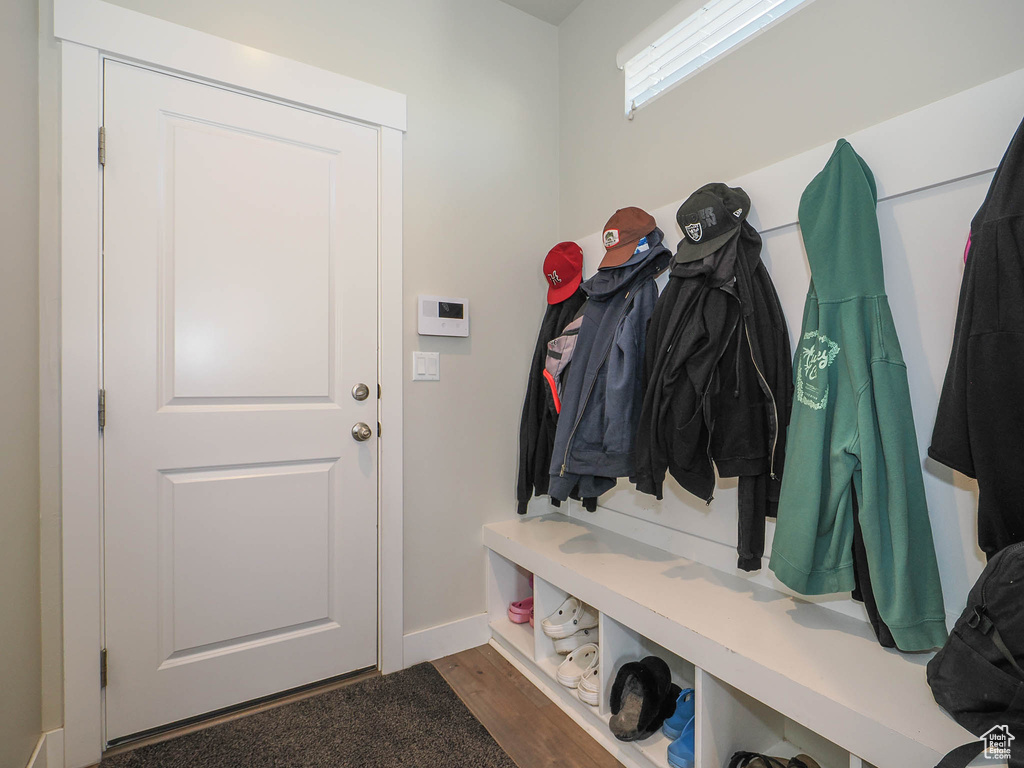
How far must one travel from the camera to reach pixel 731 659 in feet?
3.68

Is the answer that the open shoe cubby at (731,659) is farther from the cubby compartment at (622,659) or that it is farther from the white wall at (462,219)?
the white wall at (462,219)

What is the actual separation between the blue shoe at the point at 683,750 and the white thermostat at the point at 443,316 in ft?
4.64

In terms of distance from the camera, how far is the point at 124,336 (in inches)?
58.3

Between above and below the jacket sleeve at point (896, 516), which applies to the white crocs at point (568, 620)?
below

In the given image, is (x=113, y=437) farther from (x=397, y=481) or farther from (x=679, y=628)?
(x=679, y=628)

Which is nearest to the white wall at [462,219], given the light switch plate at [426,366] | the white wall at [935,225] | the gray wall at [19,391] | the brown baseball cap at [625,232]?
the light switch plate at [426,366]

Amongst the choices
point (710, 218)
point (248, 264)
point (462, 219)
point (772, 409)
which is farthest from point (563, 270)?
point (248, 264)

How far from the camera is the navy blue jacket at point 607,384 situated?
5.09 ft

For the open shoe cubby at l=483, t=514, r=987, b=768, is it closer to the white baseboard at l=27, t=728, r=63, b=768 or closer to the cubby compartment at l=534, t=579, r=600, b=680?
the cubby compartment at l=534, t=579, r=600, b=680

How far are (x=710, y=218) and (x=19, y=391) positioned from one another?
5.93 ft

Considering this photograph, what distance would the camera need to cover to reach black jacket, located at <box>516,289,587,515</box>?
1980 millimetres

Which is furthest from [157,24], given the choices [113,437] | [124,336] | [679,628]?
[679,628]

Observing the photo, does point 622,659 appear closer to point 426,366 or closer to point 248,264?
point 426,366

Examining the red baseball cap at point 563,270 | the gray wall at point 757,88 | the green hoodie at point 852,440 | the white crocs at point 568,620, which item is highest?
the gray wall at point 757,88
